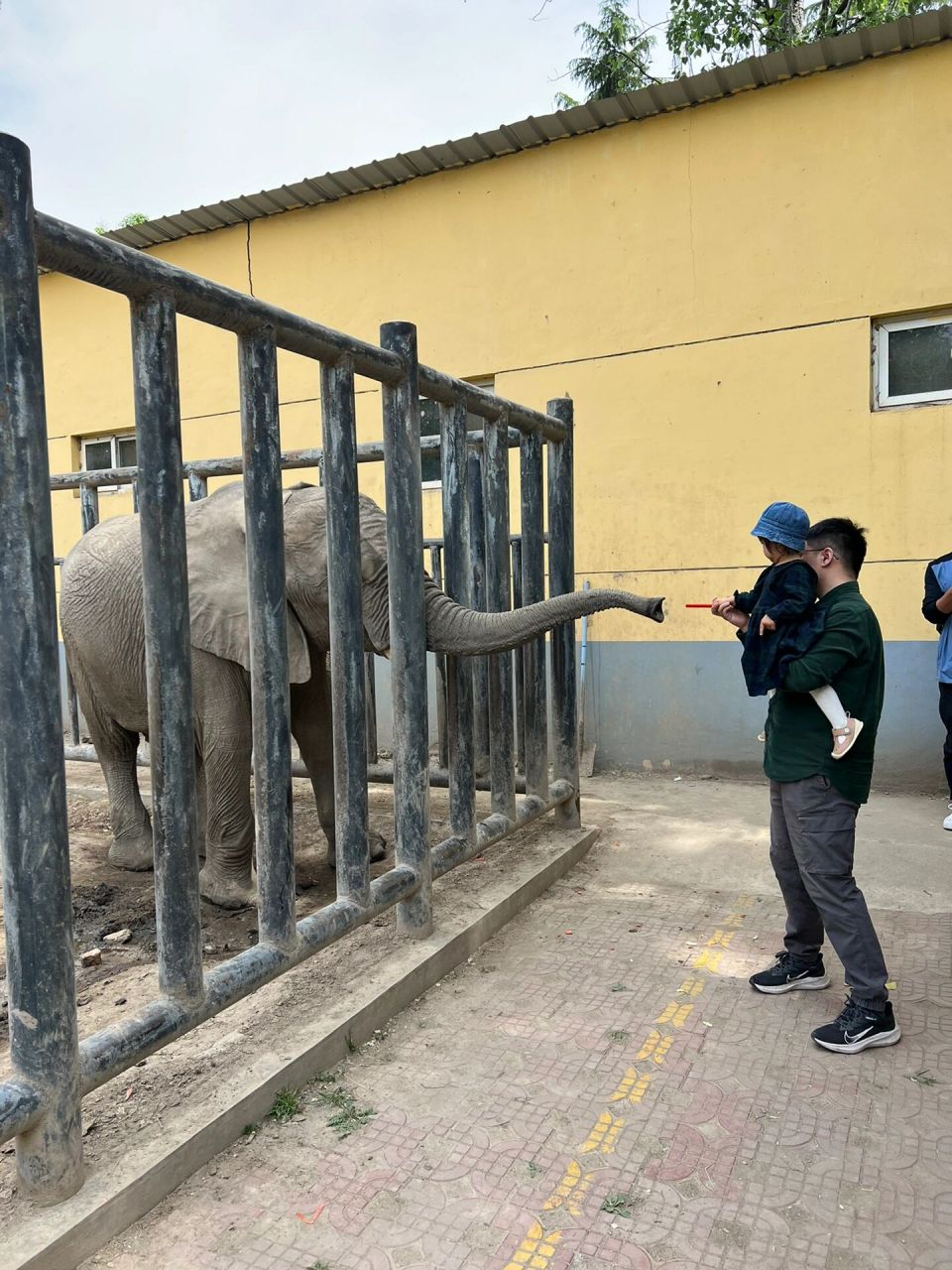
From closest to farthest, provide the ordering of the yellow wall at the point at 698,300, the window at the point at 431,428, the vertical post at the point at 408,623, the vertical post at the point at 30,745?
the vertical post at the point at 30,745 < the vertical post at the point at 408,623 < the yellow wall at the point at 698,300 < the window at the point at 431,428

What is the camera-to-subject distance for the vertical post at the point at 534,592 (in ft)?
15.0

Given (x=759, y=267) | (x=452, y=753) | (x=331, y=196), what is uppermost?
(x=331, y=196)

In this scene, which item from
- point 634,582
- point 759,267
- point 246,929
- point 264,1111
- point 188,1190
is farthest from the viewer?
point 634,582

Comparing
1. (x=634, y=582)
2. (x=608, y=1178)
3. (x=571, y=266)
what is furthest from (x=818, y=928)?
(x=571, y=266)

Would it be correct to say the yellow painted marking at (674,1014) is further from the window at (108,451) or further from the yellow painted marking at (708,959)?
the window at (108,451)

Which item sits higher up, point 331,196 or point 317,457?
point 331,196

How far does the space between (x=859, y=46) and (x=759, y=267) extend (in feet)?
4.66

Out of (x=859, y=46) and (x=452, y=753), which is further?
(x=859, y=46)

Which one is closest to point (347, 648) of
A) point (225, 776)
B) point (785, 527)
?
point (225, 776)

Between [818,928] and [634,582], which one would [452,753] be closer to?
[818,928]

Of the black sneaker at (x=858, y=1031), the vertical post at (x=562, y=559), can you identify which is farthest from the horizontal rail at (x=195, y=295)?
the black sneaker at (x=858, y=1031)

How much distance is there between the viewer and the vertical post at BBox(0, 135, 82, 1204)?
6.07 feet

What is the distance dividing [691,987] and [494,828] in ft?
3.76

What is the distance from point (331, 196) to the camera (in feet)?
27.0
